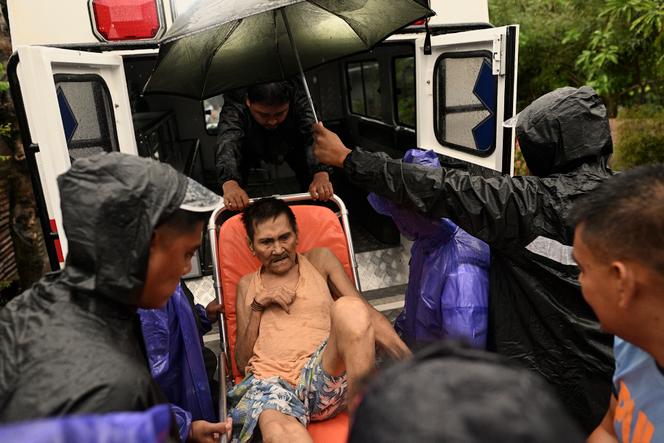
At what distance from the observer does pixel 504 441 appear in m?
0.55

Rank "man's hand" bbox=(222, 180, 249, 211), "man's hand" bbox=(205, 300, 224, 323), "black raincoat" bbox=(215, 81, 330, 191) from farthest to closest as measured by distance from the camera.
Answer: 1. "black raincoat" bbox=(215, 81, 330, 191)
2. "man's hand" bbox=(222, 180, 249, 211)
3. "man's hand" bbox=(205, 300, 224, 323)

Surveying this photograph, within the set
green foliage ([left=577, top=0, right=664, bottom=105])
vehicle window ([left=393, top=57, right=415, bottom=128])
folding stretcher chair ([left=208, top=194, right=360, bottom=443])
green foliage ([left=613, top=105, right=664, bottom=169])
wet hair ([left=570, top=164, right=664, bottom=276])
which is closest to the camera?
wet hair ([left=570, top=164, right=664, bottom=276])

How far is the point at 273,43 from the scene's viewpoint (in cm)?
304

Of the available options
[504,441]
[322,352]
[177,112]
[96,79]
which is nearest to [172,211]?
[504,441]

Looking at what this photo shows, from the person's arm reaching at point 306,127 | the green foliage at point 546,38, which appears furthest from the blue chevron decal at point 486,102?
the green foliage at point 546,38

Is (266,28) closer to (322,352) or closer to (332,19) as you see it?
(332,19)

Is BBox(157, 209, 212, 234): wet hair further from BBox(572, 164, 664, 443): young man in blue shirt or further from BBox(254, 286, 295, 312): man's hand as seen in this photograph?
BBox(254, 286, 295, 312): man's hand

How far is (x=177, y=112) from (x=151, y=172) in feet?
23.5

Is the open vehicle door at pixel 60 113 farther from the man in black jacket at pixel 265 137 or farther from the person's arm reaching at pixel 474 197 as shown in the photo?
the person's arm reaching at pixel 474 197

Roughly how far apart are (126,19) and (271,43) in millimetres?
818

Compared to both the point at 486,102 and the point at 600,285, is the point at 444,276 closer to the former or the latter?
the point at 600,285

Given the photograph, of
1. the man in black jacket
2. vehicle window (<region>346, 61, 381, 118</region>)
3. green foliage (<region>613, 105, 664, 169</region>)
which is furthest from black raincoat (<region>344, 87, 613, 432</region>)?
green foliage (<region>613, 105, 664, 169</region>)

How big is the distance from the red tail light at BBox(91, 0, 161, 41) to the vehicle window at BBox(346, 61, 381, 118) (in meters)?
3.06

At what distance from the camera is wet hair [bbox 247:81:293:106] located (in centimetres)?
325
